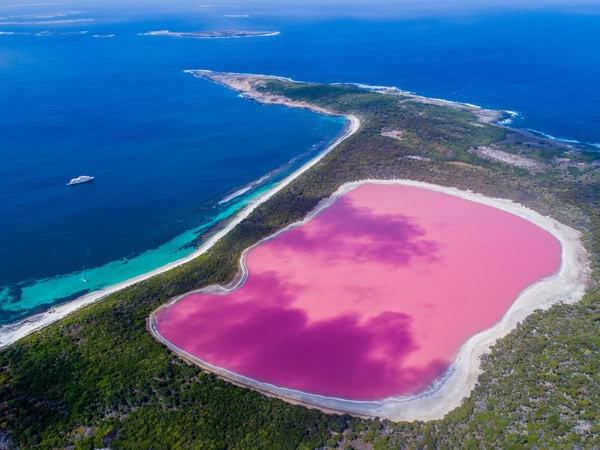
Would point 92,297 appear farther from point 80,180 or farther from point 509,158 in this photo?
point 509,158

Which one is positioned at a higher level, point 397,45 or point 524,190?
point 397,45

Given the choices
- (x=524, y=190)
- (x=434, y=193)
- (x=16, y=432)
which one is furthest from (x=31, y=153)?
(x=524, y=190)

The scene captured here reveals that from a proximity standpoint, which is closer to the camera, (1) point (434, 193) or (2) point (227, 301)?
(2) point (227, 301)

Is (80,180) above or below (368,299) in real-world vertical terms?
above

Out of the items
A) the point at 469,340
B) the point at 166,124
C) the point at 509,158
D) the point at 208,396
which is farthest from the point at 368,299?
the point at 166,124

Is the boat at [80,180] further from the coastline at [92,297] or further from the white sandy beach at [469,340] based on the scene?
the white sandy beach at [469,340]

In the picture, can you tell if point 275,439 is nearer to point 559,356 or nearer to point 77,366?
point 77,366

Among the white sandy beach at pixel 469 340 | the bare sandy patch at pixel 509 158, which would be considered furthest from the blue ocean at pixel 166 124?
the bare sandy patch at pixel 509 158
